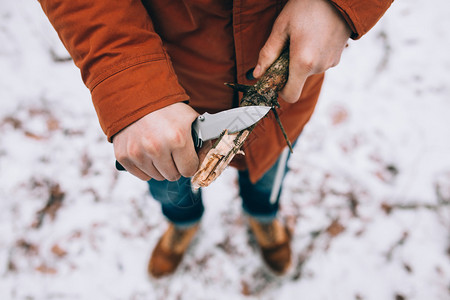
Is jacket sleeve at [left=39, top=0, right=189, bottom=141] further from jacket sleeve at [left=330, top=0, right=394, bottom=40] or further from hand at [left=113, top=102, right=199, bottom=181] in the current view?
jacket sleeve at [left=330, top=0, right=394, bottom=40]

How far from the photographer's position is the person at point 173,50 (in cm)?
69

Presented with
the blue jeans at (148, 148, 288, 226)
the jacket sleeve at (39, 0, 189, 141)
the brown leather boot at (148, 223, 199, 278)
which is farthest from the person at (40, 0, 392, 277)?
the brown leather boot at (148, 223, 199, 278)

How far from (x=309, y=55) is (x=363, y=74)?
81.1 inches

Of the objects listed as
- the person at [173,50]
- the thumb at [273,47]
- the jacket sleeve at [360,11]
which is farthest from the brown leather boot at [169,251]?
the jacket sleeve at [360,11]

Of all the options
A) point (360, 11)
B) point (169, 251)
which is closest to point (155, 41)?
point (360, 11)

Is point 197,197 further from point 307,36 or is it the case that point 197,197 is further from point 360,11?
point 360,11

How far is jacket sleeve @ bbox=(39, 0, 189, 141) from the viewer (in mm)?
695

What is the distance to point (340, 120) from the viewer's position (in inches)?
88.5

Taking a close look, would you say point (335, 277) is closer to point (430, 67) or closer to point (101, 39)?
point (101, 39)

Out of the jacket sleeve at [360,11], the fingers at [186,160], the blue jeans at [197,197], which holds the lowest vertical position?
the blue jeans at [197,197]

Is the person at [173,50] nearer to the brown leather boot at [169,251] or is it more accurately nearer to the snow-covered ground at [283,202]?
the brown leather boot at [169,251]

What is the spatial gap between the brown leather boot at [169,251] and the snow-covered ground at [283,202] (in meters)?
0.07

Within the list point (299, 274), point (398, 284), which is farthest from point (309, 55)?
point (398, 284)

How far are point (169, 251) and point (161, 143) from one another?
54.5 inches
